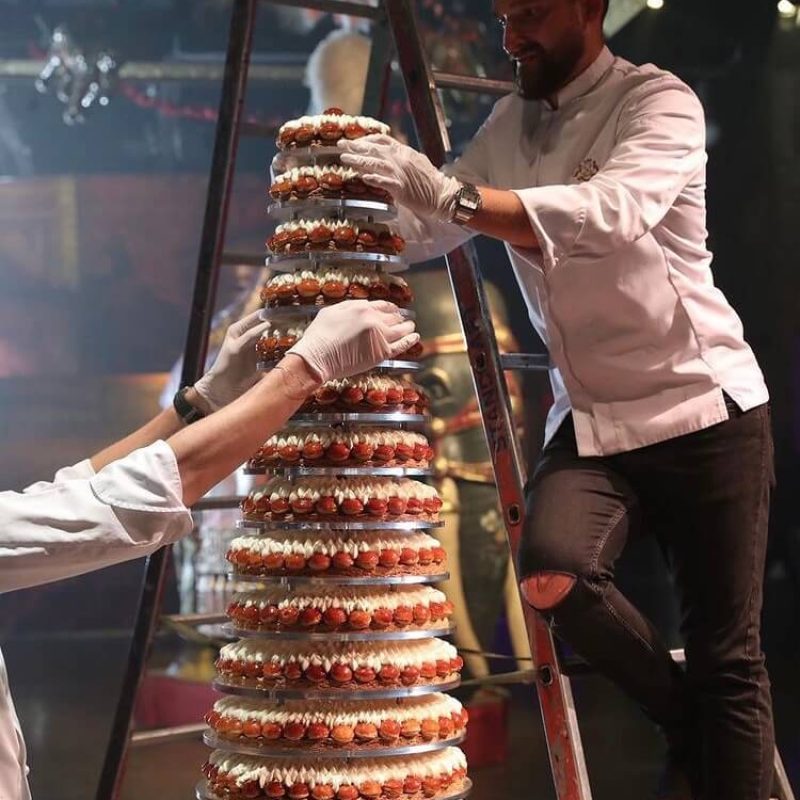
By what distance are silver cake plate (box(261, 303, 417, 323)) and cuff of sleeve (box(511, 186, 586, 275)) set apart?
0.90ft

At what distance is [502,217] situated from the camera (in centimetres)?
229

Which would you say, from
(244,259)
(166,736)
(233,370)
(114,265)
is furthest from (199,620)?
(114,265)

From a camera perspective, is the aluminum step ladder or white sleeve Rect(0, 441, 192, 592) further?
the aluminum step ladder

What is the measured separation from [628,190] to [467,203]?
12.1 inches

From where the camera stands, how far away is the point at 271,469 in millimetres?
2307

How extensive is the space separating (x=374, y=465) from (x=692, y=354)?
74 centimetres

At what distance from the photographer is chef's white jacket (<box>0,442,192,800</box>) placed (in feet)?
5.56

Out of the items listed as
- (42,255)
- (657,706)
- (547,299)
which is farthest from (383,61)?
(42,255)

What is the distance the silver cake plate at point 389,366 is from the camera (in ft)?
7.51

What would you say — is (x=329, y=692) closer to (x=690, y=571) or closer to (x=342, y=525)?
(x=342, y=525)

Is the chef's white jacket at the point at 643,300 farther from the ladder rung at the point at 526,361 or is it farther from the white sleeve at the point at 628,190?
the ladder rung at the point at 526,361

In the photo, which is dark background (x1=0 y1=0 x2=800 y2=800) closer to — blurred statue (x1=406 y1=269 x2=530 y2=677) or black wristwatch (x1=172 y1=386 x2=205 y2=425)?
blurred statue (x1=406 y1=269 x2=530 y2=677)

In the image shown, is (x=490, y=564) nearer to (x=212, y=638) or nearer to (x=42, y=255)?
(x=212, y=638)

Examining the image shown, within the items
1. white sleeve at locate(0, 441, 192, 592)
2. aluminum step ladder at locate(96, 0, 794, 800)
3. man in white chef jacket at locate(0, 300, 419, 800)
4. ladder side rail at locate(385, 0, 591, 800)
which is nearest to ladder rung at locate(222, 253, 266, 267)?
aluminum step ladder at locate(96, 0, 794, 800)
